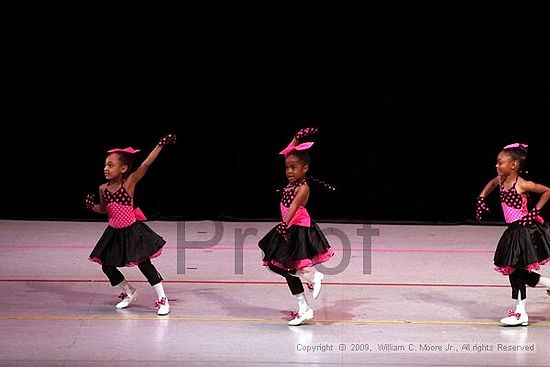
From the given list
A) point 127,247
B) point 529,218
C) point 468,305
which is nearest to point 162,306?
point 127,247

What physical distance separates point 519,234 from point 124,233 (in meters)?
2.26

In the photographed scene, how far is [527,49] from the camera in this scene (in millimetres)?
8570

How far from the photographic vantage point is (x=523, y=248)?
17.5ft

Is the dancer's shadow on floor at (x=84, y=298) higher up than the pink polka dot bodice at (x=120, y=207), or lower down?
lower down

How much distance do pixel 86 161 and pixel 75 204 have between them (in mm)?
432

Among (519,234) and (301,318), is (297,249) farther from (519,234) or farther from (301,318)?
(519,234)

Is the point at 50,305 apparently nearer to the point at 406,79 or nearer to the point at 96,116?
the point at 96,116

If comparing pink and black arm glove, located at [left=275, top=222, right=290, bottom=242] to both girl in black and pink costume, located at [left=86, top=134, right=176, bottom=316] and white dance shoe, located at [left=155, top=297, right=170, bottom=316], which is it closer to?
girl in black and pink costume, located at [left=86, top=134, right=176, bottom=316]

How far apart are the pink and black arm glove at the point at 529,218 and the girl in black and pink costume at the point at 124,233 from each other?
2.05 meters

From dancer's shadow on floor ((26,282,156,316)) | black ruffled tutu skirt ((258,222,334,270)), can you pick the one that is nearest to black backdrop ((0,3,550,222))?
dancer's shadow on floor ((26,282,156,316))

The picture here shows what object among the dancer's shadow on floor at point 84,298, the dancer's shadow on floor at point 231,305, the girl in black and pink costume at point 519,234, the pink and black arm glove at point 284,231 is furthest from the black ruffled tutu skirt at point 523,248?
the dancer's shadow on floor at point 84,298

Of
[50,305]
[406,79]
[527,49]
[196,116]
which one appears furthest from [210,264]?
[527,49]

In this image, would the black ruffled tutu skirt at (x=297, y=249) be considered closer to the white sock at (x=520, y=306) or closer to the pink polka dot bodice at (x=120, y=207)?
the pink polka dot bodice at (x=120, y=207)

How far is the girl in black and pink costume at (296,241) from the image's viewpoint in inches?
211
